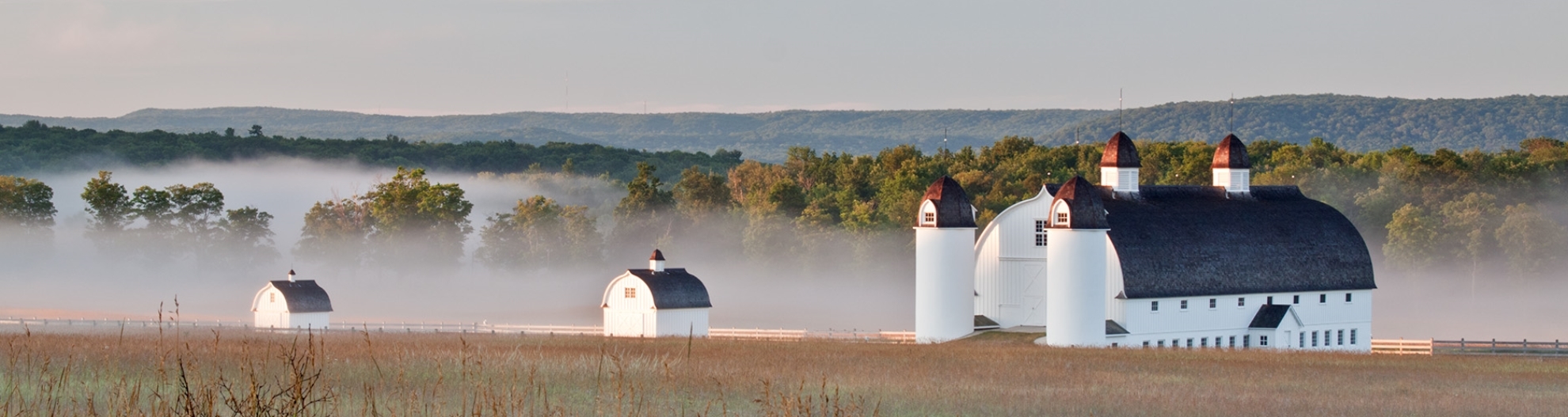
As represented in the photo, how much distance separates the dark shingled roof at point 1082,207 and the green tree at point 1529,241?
2245 inches

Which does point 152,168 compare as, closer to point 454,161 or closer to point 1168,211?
point 454,161

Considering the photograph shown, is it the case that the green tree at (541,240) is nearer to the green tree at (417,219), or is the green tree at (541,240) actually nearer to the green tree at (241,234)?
the green tree at (417,219)

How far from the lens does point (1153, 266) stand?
187 ft

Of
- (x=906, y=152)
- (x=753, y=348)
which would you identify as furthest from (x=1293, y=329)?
(x=906, y=152)

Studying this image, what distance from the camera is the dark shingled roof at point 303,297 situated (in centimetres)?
6875

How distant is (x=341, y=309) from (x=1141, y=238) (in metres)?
64.5

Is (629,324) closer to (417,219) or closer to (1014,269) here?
(1014,269)

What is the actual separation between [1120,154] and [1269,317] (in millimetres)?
7885

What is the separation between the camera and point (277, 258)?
133m

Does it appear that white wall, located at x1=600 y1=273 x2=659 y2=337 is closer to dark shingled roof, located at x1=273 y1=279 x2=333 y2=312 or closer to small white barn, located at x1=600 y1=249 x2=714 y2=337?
small white barn, located at x1=600 y1=249 x2=714 y2=337

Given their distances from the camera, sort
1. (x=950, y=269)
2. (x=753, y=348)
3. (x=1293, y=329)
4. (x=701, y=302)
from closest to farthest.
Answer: (x=753, y=348) < (x=950, y=269) < (x=1293, y=329) < (x=701, y=302)

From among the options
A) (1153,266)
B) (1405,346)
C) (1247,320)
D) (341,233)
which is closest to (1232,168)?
(1247,320)

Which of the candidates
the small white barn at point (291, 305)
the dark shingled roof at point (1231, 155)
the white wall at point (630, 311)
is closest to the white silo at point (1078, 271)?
the dark shingled roof at point (1231, 155)

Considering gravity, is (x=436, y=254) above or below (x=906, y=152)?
below
